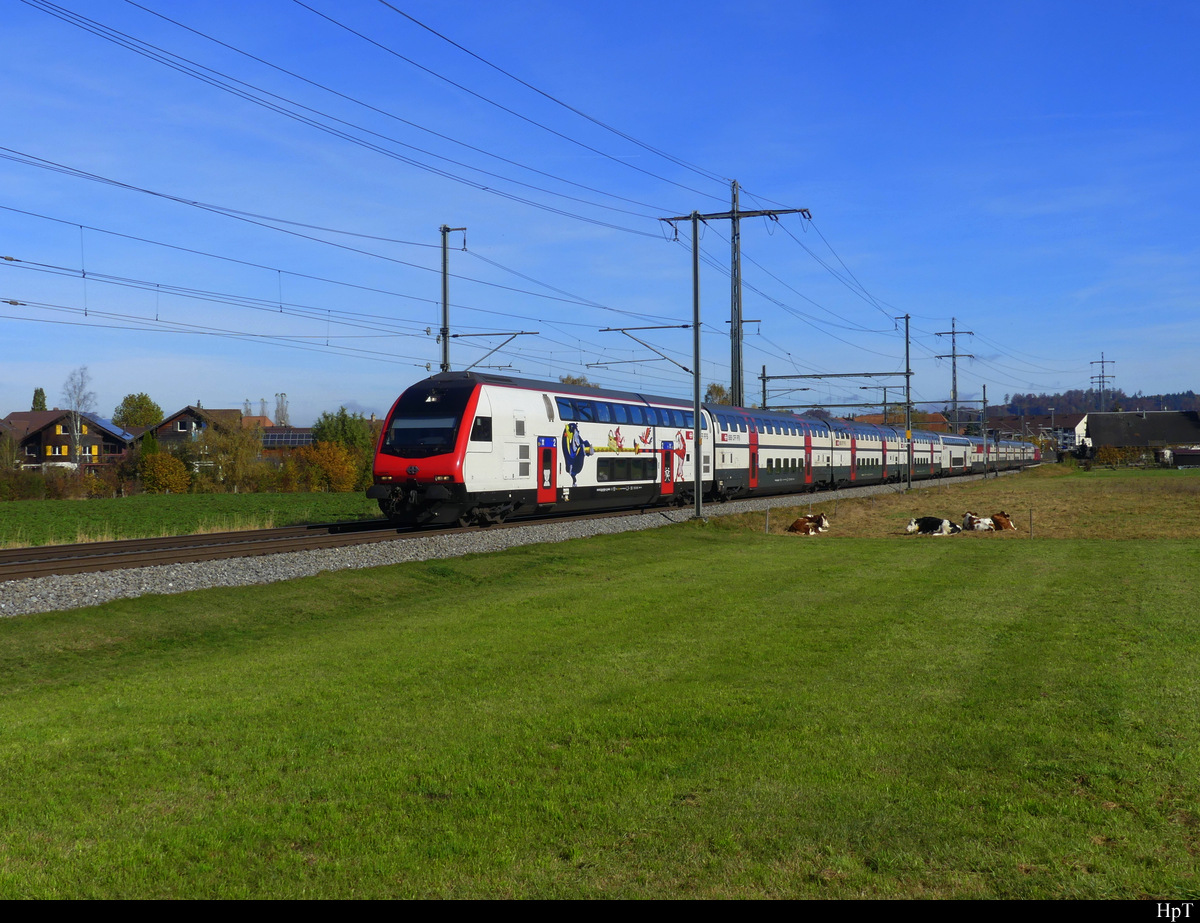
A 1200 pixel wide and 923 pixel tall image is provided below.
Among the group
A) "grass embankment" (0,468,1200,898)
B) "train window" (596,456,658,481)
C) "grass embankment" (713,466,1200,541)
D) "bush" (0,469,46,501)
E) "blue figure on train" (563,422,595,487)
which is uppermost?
"blue figure on train" (563,422,595,487)

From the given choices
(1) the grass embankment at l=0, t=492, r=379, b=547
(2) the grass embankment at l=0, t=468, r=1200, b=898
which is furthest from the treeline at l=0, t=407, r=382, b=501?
(2) the grass embankment at l=0, t=468, r=1200, b=898

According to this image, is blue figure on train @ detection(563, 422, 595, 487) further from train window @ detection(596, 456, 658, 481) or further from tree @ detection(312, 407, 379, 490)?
tree @ detection(312, 407, 379, 490)

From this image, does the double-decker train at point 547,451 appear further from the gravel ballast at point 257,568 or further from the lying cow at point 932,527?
the lying cow at point 932,527

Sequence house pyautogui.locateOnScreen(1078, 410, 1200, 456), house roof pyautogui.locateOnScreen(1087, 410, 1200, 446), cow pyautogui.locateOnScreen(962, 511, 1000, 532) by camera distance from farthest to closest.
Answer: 1. house roof pyautogui.locateOnScreen(1087, 410, 1200, 446)
2. house pyautogui.locateOnScreen(1078, 410, 1200, 456)
3. cow pyautogui.locateOnScreen(962, 511, 1000, 532)

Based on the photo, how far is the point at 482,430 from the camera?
2789 cm

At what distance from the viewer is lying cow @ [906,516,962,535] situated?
3167 cm

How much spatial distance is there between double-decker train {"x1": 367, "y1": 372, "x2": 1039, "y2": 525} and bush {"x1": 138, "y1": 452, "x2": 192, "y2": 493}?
52649mm

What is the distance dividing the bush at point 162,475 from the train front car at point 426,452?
6014cm

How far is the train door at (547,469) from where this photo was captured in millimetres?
30953

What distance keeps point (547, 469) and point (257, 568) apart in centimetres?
1331

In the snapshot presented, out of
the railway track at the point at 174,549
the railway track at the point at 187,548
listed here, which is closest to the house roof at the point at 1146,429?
the railway track at the point at 187,548

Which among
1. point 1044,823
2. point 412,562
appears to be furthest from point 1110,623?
point 412,562
